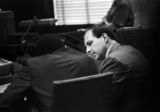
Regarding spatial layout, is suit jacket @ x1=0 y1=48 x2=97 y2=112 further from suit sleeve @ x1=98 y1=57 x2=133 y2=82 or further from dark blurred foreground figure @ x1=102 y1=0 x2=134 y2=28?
dark blurred foreground figure @ x1=102 y1=0 x2=134 y2=28

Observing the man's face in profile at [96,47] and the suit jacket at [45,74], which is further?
the man's face in profile at [96,47]

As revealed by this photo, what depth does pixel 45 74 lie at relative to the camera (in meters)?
1.95

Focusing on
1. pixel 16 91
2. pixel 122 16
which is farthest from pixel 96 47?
pixel 122 16

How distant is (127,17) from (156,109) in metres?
1.18

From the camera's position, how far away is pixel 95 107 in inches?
69.6

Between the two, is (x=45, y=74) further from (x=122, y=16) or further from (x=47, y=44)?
(x=122, y=16)

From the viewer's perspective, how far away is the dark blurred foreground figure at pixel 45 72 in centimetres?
195

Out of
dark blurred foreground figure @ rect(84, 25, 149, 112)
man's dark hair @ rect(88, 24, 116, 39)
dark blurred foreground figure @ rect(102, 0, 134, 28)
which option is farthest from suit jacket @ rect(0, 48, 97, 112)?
dark blurred foreground figure @ rect(102, 0, 134, 28)

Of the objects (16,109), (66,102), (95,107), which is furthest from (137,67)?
(16,109)

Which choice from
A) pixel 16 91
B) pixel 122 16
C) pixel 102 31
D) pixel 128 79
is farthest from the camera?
pixel 122 16

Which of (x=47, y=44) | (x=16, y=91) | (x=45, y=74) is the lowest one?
(x=16, y=91)

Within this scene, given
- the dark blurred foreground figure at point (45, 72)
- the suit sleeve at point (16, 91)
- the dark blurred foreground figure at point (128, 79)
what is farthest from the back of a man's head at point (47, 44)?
the dark blurred foreground figure at point (128, 79)

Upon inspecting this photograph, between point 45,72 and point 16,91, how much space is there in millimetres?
232

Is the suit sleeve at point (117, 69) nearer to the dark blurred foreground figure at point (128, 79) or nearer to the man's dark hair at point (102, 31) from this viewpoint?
the dark blurred foreground figure at point (128, 79)
